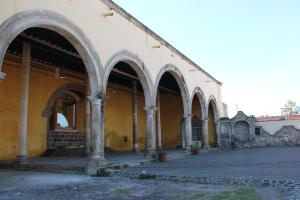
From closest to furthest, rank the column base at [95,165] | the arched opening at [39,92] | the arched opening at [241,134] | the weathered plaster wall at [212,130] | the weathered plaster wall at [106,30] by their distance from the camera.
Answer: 1. the weathered plaster wall at [106,30]
2. the column base at [95,165]
3. the arched opening at [39,92]
4. the weathered plaster wall at [212,130]
5. the arched opening at [241,134]

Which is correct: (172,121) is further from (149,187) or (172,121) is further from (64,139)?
(149,187)

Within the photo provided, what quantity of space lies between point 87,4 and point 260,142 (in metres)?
20.0

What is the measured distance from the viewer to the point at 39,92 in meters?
15.3

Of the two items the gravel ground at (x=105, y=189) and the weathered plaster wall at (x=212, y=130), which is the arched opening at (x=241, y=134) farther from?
the gravel ground at (x=105, y=189)

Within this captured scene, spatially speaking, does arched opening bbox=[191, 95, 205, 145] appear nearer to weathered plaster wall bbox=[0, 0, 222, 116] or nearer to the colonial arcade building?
the colonial arcade building

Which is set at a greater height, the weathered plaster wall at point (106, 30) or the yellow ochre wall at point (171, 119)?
the weathered plaster wall at point (106, 30)

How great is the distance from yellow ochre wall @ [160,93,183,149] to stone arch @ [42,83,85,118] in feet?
30.9

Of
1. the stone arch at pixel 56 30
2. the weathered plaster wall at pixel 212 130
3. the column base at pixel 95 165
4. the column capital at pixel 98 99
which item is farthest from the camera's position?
the weathered plaster wall at pixel 212 130

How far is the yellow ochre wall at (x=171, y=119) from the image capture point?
25.4 m

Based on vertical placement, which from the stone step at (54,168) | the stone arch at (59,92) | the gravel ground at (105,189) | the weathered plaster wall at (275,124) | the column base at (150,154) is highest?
the stone arch at (59,92)

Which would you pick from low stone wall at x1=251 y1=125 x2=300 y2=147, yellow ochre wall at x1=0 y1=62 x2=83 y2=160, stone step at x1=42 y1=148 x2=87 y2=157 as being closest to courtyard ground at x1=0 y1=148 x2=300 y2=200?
yellow ochre wall at x1=0 y1=62 x2=83 y2=160

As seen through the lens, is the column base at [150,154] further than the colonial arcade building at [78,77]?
Yes

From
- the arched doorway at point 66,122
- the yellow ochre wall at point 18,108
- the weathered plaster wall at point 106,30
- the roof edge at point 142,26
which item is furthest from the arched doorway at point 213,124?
the yellow ochre wall at point 18,108

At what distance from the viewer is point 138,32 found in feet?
46.0
